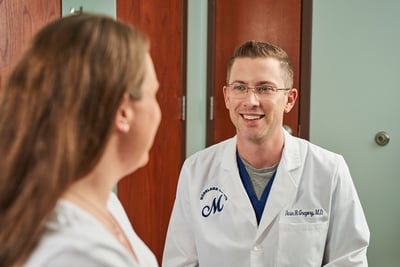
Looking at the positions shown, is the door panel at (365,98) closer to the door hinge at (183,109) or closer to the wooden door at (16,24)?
the door hinge at (183,109)

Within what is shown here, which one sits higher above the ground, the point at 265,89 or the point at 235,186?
the point at 265,89

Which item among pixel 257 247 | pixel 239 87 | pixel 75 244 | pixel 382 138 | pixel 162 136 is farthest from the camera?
pixel 162 136

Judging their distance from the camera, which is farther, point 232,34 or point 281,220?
point 232,34

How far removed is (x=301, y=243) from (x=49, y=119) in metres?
0.96

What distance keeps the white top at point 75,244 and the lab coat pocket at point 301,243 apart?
779mm

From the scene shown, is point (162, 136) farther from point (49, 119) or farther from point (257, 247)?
point (49, 119)

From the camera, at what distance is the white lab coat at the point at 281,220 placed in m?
1.40

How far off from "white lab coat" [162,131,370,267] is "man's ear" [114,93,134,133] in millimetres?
759

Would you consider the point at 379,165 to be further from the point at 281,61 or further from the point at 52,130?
the point at 52,130

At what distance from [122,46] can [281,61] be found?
2.89 feet

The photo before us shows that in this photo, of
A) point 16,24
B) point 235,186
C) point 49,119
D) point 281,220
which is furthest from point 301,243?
point 16,24

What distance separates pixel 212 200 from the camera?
59.0 inches

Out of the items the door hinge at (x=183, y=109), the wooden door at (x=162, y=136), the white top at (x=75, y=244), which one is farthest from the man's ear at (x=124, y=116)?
the door hinge at (x=183, y=109)

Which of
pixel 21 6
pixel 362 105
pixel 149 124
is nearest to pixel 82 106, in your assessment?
pixel 149 124
